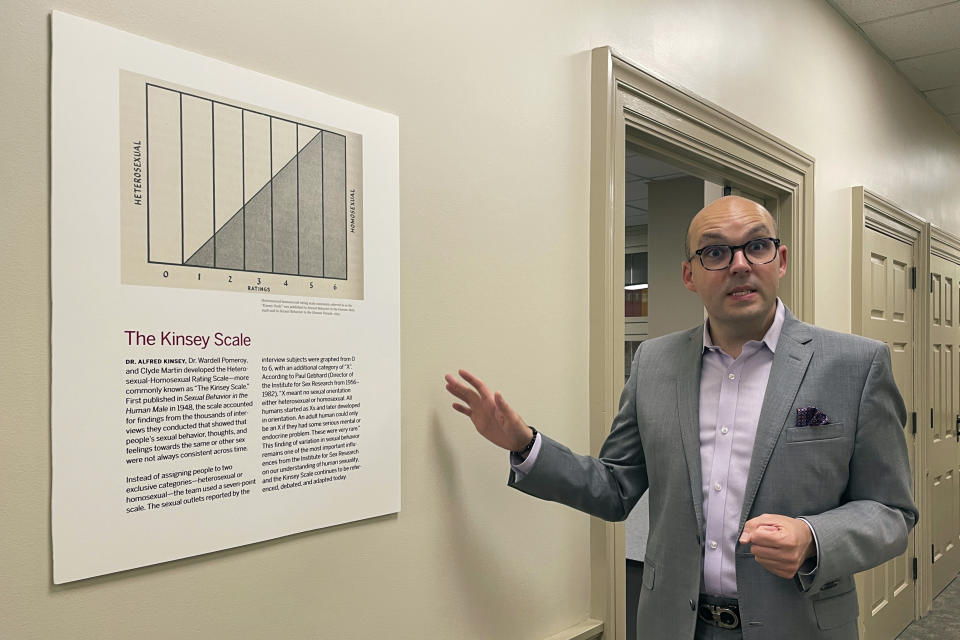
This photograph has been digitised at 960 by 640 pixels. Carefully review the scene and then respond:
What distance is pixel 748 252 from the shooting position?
4.78 ft

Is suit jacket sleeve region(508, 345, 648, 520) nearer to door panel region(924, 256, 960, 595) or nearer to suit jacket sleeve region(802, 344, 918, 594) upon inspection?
suit jacket sleeve region(802, 344, 918, 594)

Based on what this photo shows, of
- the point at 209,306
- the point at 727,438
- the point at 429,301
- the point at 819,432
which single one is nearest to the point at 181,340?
the point at 209,306

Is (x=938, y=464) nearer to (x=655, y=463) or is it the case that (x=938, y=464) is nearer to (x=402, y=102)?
(x=655, y=463)

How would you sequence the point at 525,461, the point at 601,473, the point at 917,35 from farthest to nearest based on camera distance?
the point at 917,35, the point at 601,473, the point at 525,461

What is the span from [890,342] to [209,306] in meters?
3.75

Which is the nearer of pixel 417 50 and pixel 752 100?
pixel 417 50

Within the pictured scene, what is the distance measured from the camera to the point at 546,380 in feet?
5.63

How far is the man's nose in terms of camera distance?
1435 mm

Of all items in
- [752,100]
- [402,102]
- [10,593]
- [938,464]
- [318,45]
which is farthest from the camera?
[938,464]

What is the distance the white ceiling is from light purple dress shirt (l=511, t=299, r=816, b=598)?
2.40 metres

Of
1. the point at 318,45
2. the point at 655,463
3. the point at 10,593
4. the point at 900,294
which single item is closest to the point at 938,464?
the point at 900,294

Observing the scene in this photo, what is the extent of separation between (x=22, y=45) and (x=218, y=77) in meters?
0.26

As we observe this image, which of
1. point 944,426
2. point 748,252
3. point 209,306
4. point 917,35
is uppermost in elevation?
point 917,35

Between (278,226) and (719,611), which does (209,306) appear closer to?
(278,226)
